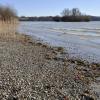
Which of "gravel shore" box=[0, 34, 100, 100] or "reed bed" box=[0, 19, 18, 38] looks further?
"reed bed" box=[0, 19, 18, 38]

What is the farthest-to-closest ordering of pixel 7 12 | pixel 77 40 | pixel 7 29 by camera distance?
pixel 7 12 < pixel 77 40 < pixel 7 29

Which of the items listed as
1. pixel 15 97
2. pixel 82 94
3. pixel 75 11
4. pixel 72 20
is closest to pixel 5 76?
pixel 15 97

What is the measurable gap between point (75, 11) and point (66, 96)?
156731 mm

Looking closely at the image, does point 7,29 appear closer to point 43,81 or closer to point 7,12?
point 7,12

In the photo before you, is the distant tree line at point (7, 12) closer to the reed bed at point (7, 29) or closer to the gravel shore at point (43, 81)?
the reed bed at point (7, 29)

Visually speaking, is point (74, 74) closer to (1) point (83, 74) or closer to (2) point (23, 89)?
(1) point (83, 74)

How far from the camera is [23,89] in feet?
32.2

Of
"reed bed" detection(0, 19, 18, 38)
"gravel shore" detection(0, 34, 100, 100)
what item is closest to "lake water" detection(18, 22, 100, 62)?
"reed bed" detection(0, 19, 18, 38)

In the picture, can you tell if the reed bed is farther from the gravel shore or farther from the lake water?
the gravel shore

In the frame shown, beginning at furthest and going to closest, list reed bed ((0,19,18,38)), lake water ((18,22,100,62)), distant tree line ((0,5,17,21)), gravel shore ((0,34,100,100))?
distant tree line ((0,5,17,21)), reed bed ((0,19,18,38)), lake water ((18,22,100,62)), gravel shore ((0,34,100,100))

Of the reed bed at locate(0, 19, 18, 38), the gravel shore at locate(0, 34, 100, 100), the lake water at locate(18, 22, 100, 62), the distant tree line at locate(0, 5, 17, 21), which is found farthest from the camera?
the distant tree line at locate(0, 5, 17, 21)

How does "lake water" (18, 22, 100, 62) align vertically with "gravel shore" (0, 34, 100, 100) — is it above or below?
below

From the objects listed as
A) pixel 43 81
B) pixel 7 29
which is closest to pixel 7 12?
pixel 7 29

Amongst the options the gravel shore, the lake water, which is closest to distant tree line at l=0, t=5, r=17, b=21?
the lake water
